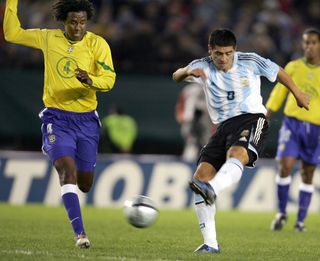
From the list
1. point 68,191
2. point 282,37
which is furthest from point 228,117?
point 282,37

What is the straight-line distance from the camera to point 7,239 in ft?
32.2

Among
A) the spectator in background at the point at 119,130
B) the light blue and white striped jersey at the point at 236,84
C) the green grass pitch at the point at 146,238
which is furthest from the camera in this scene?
the spectator in background at the point at 119,130

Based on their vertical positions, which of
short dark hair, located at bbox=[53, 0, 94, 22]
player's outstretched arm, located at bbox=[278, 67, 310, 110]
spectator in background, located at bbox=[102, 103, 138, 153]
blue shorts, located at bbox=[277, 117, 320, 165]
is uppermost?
short dark hair, located at bbox=[53, 0, 94, 22]

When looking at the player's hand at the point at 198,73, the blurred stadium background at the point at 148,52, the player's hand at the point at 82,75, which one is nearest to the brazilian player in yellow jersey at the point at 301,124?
the player's hand at the point at 198,73

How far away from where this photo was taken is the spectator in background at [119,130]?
63.7 ft

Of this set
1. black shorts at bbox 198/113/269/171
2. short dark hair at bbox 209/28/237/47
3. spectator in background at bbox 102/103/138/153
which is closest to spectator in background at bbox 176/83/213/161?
spectator in background at bbox 102/103/138/153

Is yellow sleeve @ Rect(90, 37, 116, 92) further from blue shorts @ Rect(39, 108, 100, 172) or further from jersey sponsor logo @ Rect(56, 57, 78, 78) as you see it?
blue shorts @ Rect(39, 108, 100, 172)

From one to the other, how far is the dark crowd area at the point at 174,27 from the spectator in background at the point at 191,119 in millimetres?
739

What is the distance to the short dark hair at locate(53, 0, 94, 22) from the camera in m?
9.36

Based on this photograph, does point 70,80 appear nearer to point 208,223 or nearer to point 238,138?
point 238,138

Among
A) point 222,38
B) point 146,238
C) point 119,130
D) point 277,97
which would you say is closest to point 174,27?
point 119,130

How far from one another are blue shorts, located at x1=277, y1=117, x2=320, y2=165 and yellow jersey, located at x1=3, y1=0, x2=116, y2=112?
4.01m

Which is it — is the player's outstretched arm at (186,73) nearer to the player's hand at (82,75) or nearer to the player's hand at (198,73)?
the player's hand at (198,73)

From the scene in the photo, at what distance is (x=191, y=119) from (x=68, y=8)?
10.5m
